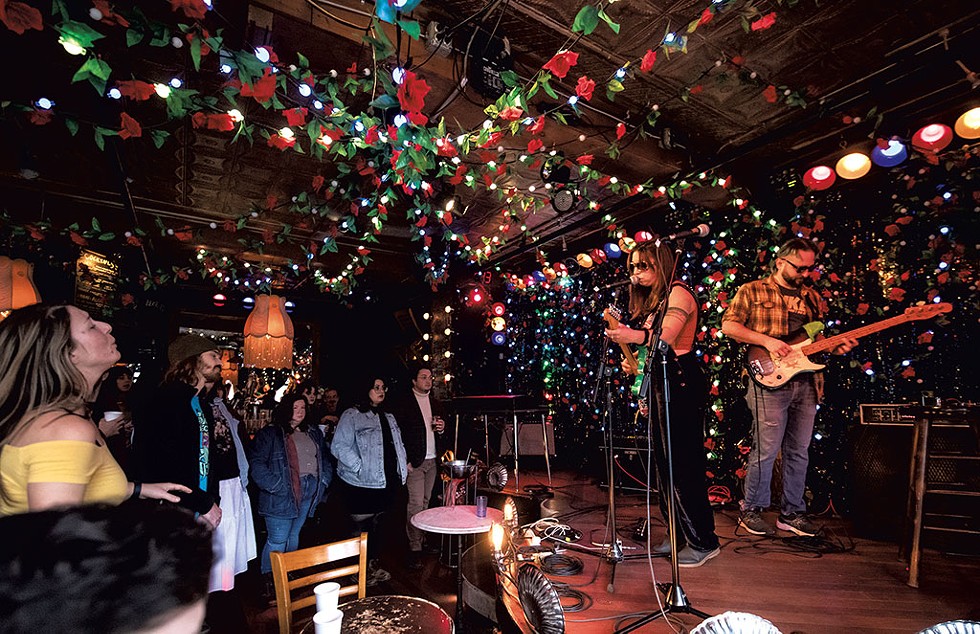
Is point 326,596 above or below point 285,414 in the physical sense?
above

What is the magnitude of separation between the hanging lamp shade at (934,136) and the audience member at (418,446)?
477cm

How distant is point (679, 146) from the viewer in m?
4.60

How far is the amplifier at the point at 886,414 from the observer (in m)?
3.67

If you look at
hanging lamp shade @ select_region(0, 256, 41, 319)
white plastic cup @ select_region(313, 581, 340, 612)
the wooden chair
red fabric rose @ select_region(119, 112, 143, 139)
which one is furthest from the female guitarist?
hanging lamp shade @ select_region(0, 256, 41, 319)

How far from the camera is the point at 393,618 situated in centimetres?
185

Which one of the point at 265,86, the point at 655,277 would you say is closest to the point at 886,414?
the point at 655,277

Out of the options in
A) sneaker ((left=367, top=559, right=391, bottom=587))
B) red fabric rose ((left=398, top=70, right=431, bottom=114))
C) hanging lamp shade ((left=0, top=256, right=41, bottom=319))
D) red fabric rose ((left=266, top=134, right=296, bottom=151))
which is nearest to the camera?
red fabric rose ((left=398, top=70, right=431, bottom=114))

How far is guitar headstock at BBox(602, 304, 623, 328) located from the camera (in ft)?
8.91

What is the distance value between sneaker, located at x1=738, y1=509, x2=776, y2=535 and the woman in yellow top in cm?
414

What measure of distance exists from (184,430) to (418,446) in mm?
2435

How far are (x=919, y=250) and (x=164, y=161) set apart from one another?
771 centimetres

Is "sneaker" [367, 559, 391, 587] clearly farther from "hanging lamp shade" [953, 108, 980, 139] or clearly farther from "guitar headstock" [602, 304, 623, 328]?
"hanging lamp shade" [953, 108, 980, 139]

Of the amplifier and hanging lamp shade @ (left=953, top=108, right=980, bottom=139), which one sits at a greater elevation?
hanging lamp shade @ (left=953, top=108, right=980, bottom=139)

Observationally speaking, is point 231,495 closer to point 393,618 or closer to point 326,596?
point 393,618
